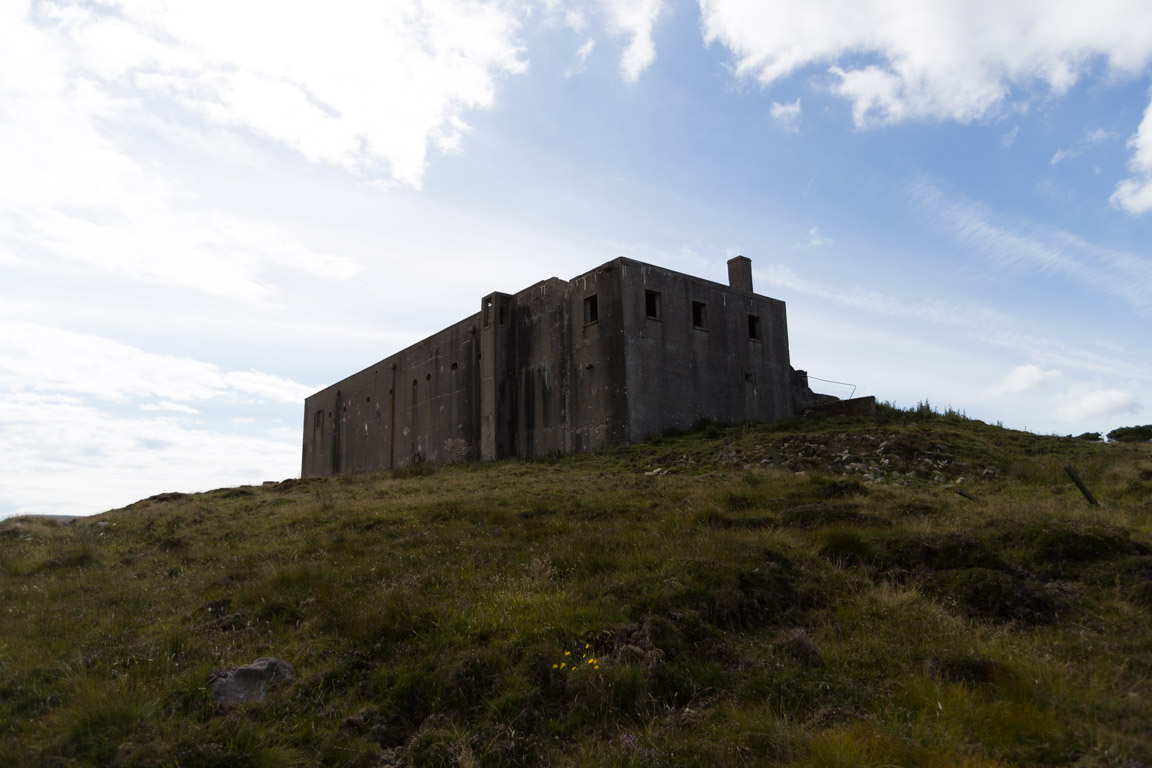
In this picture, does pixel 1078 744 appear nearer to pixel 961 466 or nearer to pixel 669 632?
pixel 669 632

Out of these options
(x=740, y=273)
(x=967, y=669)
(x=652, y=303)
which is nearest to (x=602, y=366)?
(x=652, y=303)

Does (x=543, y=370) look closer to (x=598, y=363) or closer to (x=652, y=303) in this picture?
(x=598, y=363)

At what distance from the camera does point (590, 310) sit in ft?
83.4

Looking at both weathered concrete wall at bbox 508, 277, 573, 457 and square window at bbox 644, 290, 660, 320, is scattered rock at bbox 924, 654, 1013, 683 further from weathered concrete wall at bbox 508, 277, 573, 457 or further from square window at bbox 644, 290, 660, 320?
weathered concrete wall at bbox 508, 277, 573, 457

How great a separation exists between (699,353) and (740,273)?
5.26 meters

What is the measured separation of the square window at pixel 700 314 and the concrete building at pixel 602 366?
0.04m

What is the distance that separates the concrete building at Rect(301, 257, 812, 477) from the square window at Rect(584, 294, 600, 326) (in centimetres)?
4

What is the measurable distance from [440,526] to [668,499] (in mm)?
4240

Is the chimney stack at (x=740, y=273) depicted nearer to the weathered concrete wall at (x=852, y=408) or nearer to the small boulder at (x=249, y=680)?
the weathered concrete wall at (x=852, y=408)

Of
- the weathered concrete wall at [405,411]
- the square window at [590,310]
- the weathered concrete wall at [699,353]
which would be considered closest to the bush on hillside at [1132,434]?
the weathered concrete wall at [699,353]

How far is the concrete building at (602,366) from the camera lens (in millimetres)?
24203

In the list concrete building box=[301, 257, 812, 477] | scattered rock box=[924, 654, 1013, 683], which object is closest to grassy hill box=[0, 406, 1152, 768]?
scattered rock box=[924, 654, 1013, 683]

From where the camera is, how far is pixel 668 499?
13391 mm

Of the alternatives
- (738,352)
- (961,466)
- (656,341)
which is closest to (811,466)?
(961,466)
